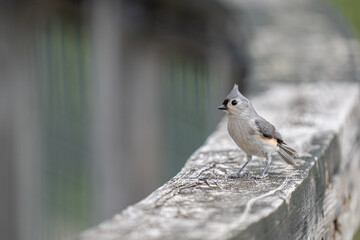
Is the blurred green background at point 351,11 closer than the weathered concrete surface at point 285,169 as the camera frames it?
No

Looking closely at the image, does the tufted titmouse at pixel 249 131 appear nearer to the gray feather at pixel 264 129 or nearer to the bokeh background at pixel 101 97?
the gray feather at pixel 264 129

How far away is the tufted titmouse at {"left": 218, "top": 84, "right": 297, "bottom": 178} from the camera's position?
90.1 inches

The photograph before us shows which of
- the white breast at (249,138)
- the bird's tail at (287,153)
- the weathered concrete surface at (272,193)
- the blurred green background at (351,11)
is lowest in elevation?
the weathered concrete surface at (272,193)

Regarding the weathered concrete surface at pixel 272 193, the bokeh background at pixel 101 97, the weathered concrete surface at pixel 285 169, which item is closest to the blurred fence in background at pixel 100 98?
the bokeh background at pixel 101 97

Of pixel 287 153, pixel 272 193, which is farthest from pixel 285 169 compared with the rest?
pixel 272 193

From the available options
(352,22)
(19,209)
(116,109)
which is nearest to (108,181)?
(116,109)

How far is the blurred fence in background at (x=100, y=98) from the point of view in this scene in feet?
15.9

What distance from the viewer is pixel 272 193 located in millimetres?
1812

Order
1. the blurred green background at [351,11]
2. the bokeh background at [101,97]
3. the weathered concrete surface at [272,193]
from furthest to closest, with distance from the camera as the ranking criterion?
the blurred green background at [351,11] < the bokeh background at [101,97] < the weathered concrete surface at [272,193]

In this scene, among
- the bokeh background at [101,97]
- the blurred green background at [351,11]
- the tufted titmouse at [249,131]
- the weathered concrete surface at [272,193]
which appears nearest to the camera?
the weathered concrete surface at [272,193]

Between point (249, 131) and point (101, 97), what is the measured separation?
2.68 meters

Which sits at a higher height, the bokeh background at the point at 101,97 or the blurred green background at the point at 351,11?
the blurred green background at the point at 351,11

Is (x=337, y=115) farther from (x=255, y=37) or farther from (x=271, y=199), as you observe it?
(x=255, y=37)

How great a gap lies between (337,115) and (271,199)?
1.53 metres
